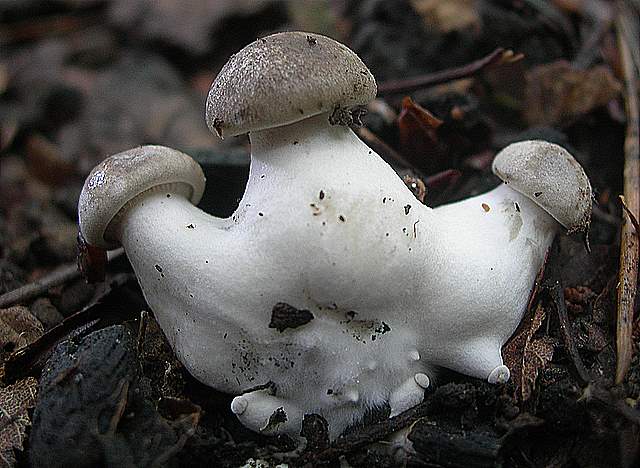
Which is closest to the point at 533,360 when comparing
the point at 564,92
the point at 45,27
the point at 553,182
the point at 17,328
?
the point at 553,182

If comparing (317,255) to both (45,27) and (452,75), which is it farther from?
(45,27)

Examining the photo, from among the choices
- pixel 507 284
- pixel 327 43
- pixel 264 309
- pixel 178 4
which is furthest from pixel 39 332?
pixel 178 4

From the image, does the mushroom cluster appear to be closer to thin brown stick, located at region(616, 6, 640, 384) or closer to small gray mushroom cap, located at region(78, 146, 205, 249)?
small gray mushroom cap, located at region(78, 146, 205, 249)

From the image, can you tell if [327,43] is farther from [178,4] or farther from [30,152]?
[178,4]

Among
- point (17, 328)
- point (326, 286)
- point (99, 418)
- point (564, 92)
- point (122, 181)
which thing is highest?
point (122, 181)

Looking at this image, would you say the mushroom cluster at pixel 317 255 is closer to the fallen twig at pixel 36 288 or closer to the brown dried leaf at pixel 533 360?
the brown dried leaf at pixel 533 360

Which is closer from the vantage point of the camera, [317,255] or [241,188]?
[317,255]

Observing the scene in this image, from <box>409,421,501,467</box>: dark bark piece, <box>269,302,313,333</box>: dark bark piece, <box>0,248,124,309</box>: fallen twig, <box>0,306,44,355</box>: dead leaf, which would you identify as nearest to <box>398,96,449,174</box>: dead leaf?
<box>269,302,313,333</box>: dark bark piece
